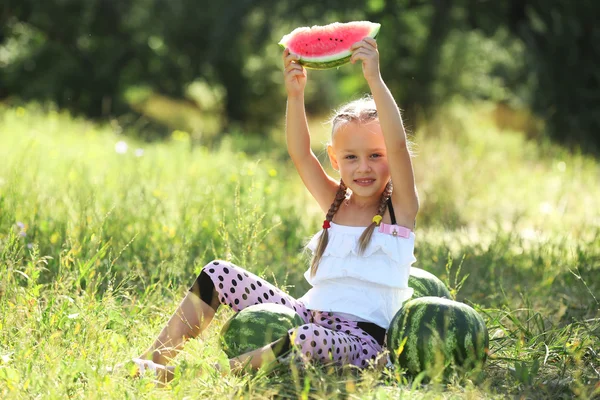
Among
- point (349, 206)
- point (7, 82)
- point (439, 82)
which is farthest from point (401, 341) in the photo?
point (7, 82)

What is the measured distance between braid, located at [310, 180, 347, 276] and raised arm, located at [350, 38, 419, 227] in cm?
38

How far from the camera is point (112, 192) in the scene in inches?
281

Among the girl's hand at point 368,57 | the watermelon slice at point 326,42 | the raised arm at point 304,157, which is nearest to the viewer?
the girl's hand at point 368,57

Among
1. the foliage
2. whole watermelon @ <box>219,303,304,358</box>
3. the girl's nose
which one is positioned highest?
the foliage

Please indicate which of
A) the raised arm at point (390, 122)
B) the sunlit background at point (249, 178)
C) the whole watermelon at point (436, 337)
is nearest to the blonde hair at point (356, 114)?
the raised arm at point (390, 122)

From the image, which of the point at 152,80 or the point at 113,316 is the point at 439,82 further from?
the point at 113,316

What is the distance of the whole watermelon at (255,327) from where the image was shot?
373cm

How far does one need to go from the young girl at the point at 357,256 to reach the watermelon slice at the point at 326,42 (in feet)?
0.39

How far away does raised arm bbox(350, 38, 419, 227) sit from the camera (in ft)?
12.8

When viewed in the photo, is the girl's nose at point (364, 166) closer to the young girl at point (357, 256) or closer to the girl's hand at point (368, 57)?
the young girl at point (357, 256)

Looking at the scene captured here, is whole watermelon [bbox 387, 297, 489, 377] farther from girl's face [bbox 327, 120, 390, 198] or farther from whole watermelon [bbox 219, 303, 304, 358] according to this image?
girl's face [bbox 327, 120, 390, 198]

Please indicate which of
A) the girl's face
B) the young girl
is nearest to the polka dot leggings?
the young girl

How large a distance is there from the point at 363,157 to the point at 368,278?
0.62 m

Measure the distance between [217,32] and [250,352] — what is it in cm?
1374
